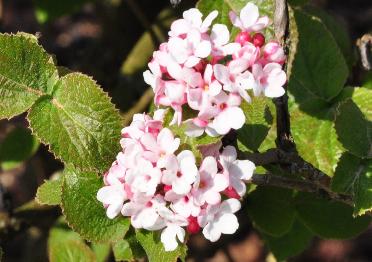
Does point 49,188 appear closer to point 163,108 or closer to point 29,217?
point 163,108

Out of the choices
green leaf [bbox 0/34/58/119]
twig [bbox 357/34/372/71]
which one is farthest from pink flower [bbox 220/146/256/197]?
twig [bbox 357/34/372/71]

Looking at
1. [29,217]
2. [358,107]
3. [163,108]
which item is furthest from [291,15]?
[29,217]

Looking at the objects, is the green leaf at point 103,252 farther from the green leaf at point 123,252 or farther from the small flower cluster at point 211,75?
the small flower cluster at point 211,75

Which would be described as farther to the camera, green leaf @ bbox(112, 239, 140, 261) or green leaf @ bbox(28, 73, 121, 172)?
green leaf @ bbox(112, 239, 140, 261)

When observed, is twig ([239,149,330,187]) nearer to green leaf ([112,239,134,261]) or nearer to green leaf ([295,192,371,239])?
green leaf ([295,192,371,239])

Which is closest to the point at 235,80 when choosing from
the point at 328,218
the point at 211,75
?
the point at 211,75

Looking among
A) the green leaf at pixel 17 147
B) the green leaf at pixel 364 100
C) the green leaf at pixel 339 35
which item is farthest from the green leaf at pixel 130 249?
the green leaf at pixel 339 35
